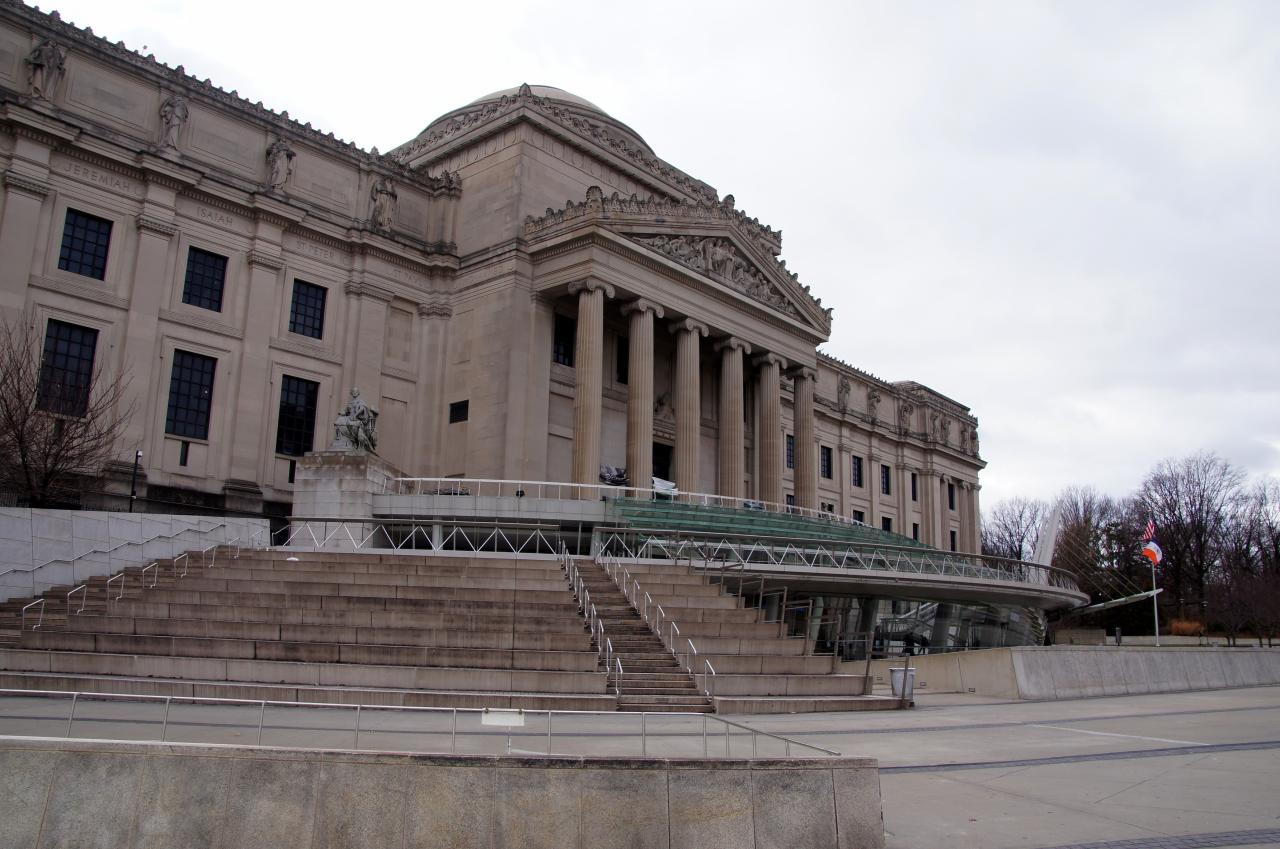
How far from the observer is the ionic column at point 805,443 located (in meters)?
51.3

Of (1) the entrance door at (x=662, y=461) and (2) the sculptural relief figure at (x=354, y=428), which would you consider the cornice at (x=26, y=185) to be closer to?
(2) the sculptural relief figure at (x=354, y=428)

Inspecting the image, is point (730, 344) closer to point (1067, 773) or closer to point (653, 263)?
point (653, 263)

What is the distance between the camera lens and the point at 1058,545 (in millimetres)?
80375

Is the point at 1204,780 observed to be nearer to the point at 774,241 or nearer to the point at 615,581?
the point at 615,581

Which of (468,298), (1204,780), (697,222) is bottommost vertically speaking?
(1204,780)

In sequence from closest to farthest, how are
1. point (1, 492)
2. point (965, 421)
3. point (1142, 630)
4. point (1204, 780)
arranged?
point (1204, 780) → point (1, 492) → point (1142, 630) → point (965, 421)

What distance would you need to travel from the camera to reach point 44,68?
117 ft

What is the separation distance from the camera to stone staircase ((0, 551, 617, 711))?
1557cm

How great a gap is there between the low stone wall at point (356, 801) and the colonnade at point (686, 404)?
3237cm

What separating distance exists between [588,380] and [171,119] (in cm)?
1919

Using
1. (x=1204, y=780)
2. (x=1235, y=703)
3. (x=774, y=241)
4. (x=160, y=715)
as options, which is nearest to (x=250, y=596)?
(x=160, y=715)

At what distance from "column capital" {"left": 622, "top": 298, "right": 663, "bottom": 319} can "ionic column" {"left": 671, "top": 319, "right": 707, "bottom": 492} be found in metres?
1.76

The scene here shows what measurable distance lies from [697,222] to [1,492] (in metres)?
30.2

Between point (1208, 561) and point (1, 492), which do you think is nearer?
point (1, 492)
